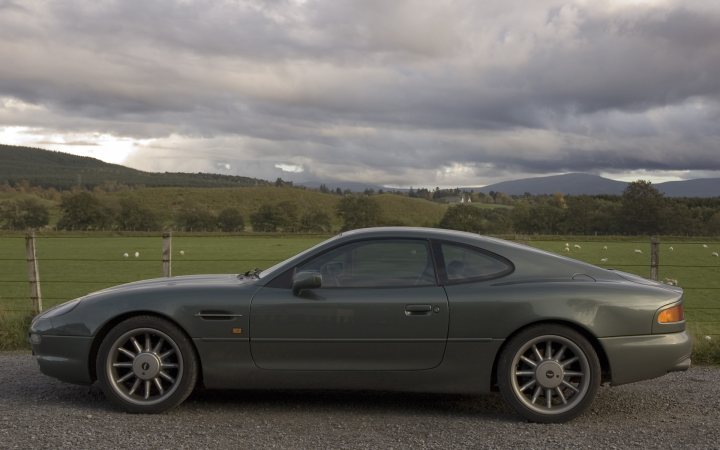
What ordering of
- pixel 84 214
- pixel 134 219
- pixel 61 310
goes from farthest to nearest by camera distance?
pixel 134 219 < pixel 84 214 < pixel 61 310

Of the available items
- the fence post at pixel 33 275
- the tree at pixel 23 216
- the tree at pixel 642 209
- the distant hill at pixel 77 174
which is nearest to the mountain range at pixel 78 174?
the distant hill at pixel 77 174

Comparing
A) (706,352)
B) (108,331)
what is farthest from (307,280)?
(706,352)

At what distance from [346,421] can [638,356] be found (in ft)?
6.78

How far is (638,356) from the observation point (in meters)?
4.80

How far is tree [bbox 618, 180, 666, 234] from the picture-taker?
39.8 m

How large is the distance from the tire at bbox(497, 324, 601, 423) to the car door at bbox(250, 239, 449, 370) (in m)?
0.50

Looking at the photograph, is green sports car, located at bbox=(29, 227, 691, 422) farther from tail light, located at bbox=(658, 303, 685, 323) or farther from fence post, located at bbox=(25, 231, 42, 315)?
fence post, located at bbox=(25, 231, 42, 315)

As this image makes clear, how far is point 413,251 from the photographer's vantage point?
505 cm

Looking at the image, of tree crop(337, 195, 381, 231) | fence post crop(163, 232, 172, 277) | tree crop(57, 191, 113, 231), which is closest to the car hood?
fence post crop(163, 232, 172, 277)

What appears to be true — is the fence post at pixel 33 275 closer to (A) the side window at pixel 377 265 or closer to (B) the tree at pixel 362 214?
(A) the side window at pixel 377 265

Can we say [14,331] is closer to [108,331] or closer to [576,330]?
[108,331]

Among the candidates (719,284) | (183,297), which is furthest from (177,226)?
(183,297)

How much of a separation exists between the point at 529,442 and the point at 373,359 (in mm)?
1166

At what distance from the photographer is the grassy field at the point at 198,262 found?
25672 mm
